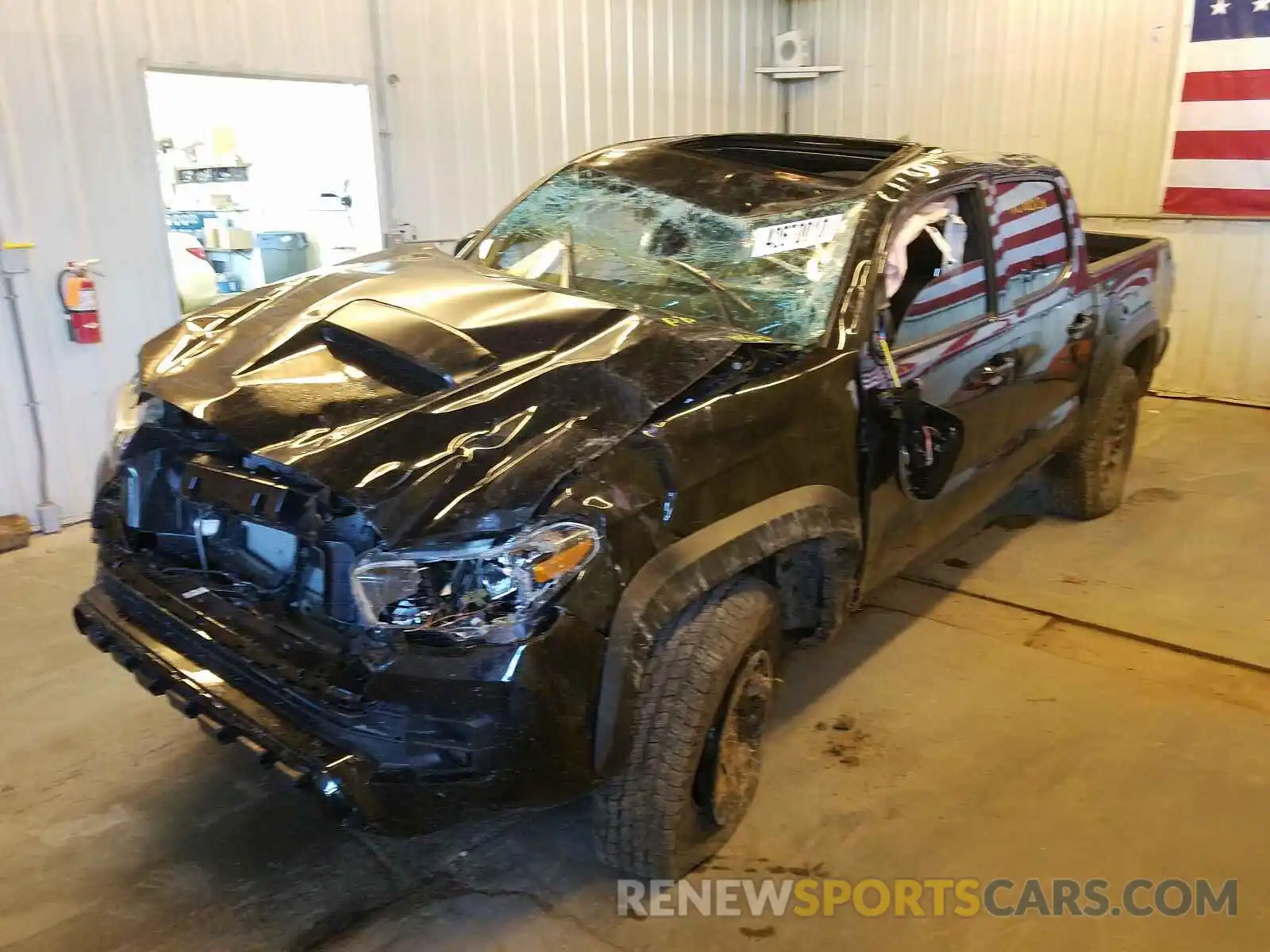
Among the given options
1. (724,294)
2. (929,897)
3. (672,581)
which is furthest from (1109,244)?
(672,581)

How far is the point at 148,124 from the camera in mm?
4777

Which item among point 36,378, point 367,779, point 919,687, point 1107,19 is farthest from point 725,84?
point 367,779

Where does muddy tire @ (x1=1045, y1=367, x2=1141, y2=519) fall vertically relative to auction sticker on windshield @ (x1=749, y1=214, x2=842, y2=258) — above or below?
below

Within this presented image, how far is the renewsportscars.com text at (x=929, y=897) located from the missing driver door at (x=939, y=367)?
2.84ft

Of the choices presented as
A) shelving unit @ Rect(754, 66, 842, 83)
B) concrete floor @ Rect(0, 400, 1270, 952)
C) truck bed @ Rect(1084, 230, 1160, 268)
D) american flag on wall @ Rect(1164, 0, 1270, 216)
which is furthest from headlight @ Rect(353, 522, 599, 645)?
shelving unit @ Rect(754, 66, 842, 83)

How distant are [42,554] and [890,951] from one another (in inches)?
159

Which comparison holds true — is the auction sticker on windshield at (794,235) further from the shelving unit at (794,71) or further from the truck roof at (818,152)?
the shelving unit at (794,71)

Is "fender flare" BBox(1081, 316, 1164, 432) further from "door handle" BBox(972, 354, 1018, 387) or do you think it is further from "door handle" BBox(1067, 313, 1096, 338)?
"door handle" BBox(972, 354, 1018, 387)

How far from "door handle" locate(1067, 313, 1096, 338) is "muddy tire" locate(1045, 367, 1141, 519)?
1.51 feet

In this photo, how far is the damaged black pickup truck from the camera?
1.87m

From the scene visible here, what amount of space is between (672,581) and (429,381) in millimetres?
711

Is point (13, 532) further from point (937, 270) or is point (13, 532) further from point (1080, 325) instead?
point (1080, 325)

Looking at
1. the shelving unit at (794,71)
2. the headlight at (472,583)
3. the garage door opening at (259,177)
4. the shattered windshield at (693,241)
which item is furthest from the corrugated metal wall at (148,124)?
the headlight at (472,583)

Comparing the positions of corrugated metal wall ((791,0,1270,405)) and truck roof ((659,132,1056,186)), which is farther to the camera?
corrugated metal wall ((791,0,1270,405))
